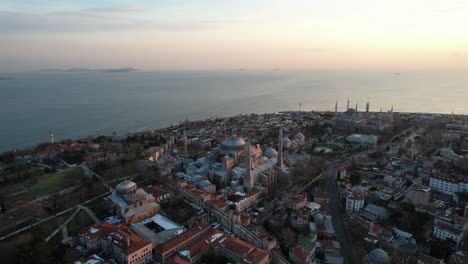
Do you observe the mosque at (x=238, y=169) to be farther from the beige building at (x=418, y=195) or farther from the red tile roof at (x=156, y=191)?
the beige building at (x=418, y=195)

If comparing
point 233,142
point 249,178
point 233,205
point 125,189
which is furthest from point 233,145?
point 125,189

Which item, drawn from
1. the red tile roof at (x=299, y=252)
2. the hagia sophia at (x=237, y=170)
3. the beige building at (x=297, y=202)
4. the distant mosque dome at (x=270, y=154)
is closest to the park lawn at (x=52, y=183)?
the hagia sophia at (x=237, y=170)

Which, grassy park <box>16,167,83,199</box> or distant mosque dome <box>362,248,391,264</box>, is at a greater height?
grassy park <box>16,167,83,199</box>

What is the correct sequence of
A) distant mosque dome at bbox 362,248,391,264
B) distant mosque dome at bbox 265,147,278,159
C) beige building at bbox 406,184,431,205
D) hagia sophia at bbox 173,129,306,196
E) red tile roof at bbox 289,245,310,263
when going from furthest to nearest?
1. distant mosque dome at bbox 265,147,278,159
2. hagia sophia at bbox 173,129,306,196
3. beige building at bbox 406,184,431,205
4. red tile roof at bbox 289,245,310,263
5. distant mosque dome at bbox 362,248,391,264

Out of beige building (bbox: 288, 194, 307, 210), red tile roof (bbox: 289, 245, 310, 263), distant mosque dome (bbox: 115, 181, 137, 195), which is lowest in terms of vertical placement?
red tile roof (bbox: 289, 245, 310, 263)

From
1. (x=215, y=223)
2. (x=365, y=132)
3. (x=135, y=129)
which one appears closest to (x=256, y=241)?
(x=215, y=223)

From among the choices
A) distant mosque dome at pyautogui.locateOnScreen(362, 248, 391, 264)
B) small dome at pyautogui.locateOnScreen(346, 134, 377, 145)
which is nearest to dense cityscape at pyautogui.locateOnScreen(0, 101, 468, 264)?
distant mosque dome at pyautogui.locateOnScreen(362, 248, 391, 264)

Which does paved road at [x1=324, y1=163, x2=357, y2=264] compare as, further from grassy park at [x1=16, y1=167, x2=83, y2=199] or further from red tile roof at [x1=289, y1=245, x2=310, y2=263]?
grassy park at [x1=16, y1=167, x2=83, y2=199]
